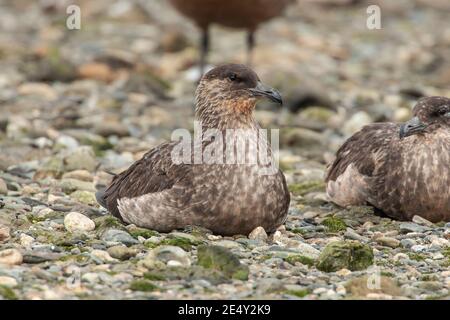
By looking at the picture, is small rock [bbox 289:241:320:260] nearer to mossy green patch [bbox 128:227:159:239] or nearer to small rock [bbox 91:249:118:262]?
mossy green patch [bbox 128:227:159:239]

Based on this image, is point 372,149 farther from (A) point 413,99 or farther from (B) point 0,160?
(A) point 413,99

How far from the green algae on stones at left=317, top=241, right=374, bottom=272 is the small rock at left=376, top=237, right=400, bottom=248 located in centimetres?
70

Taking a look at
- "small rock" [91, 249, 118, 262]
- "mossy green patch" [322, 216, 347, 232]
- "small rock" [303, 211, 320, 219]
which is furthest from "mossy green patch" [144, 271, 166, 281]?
"small rock" [303, 211, 320, 219]

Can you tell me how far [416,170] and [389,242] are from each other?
85cm

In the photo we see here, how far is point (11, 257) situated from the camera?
662cm

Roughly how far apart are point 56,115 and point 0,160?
2.59 meters

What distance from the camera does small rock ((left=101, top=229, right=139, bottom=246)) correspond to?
7.25 m

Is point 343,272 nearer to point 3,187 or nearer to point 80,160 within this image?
→ point 3,187

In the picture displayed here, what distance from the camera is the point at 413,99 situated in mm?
14250

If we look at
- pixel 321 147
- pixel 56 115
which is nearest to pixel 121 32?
pixel 56 115

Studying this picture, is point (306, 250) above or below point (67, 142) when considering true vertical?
below

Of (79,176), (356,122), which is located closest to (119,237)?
(79,176)
